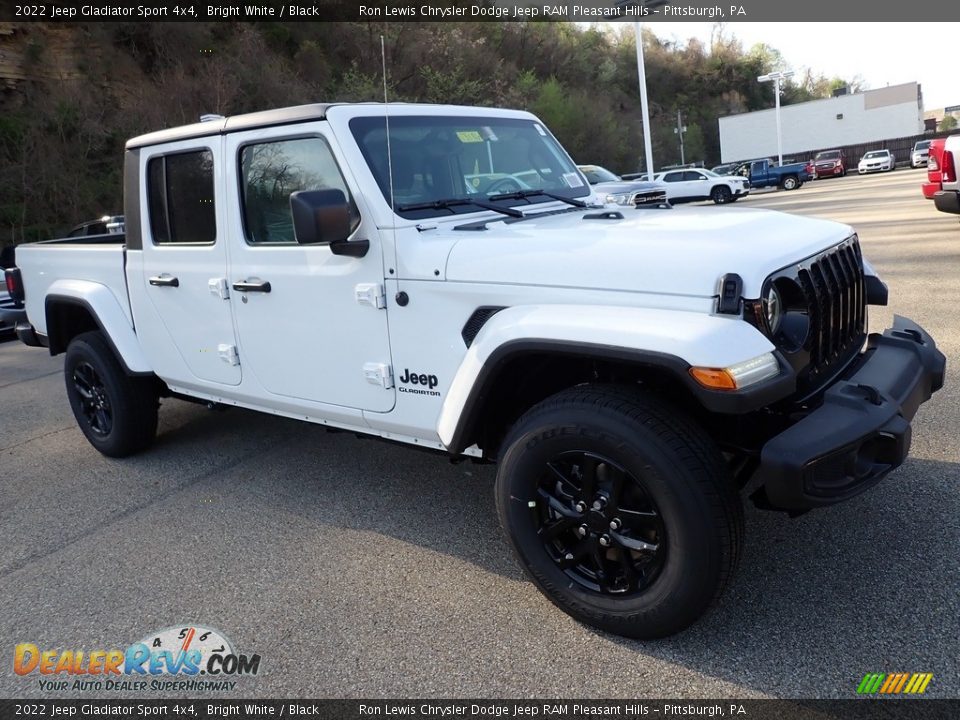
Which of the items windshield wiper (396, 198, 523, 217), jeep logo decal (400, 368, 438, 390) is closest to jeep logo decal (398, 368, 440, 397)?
jeep logo decal (400, 368, 438, 390)

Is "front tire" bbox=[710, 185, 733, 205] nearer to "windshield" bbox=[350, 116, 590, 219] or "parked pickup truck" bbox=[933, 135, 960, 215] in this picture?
"parked pickup truck" bbox=[933, 135, 960, 215]

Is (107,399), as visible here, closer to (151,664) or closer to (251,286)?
(251,286)

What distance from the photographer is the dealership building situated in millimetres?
59312

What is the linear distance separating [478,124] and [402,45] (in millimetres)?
34246

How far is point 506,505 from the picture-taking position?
292cm

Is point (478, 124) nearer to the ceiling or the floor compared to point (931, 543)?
nearer to the ceiling

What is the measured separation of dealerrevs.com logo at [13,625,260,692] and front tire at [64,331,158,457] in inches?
79.6

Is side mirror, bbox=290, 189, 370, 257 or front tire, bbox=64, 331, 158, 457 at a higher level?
side mirror, bbox=290, 189, 370, 257

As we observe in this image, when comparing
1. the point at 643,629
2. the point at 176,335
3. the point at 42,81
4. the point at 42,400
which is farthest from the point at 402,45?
the point at 643,629

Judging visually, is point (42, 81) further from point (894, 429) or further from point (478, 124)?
point (894, 429)

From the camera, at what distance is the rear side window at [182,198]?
13.3 feet

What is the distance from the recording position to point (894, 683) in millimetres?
2459

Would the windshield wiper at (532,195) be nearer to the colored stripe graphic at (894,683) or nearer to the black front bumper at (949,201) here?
the colored stripe graphic at (894,683)

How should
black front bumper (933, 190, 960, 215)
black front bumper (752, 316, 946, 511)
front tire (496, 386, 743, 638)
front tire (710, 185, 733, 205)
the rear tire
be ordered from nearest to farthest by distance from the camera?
black front bumper (752, 316, 946, 511) → front tire (496, 386, 743, 638) → black front bumper (933, 190, 960, 215) → front tire (710, 185, 733, 205) → the rear tire
